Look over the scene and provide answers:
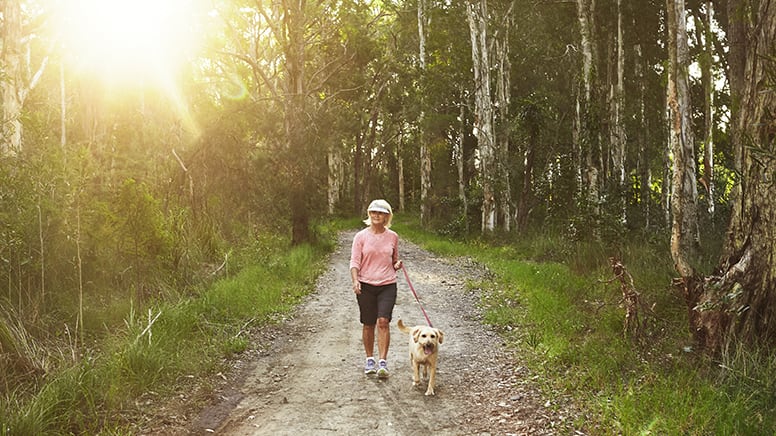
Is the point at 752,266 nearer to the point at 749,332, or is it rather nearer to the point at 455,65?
the point at 749,332

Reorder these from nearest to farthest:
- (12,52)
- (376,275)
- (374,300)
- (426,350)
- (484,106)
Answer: (426,350)
(376,275)
(374,300)
(12,52)
(484,106)

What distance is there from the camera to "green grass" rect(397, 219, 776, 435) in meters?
4.77

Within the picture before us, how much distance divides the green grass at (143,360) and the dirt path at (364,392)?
495mm

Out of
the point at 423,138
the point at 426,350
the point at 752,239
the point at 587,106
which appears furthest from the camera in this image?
the point at 423,138

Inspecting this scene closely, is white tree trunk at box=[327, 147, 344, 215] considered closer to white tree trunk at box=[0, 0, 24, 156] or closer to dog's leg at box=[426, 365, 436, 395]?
white tree trunk at box=[0, 0, 24, 156]

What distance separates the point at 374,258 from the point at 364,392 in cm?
155

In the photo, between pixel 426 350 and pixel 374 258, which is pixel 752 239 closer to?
pixel 426 350

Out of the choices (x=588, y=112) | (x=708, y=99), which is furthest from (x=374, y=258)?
(x=588, y=112)

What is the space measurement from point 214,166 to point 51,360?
1004 centimetres

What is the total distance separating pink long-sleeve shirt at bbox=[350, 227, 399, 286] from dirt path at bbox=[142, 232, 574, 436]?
3.94 feet

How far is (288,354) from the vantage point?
803 cm

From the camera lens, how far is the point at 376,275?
687cm

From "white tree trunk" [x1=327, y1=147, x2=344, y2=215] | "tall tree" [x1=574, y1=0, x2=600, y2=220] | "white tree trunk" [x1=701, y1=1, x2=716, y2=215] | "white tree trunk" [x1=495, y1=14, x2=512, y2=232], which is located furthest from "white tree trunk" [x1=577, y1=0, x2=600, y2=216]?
"white tree trunk" [x1=327, y1=147, x2=344, y2=215]

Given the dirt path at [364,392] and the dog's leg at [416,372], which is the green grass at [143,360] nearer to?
the dirt path at [364,392]
